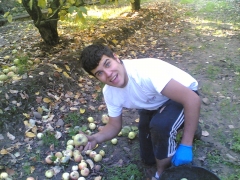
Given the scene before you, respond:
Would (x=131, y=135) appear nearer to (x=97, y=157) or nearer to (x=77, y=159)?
(x=97, y=157)

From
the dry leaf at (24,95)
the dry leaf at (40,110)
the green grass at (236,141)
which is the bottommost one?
the green grass at (236,141)

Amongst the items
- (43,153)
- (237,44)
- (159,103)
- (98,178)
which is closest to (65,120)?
(43,153)

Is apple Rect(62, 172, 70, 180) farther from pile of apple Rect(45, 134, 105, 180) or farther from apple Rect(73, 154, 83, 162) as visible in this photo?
apple Rect(73, 154, 83, 162)

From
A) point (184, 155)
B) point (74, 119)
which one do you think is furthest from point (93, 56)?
point (74, 119)

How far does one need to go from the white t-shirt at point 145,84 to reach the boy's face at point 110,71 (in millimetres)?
117

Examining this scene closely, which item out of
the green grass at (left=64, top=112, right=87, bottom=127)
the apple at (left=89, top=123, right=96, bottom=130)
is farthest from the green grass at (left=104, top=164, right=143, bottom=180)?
the green grass at (left=64, top=112, right=87, bottom=127)

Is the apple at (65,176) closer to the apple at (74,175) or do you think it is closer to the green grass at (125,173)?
the apple at (74,175)

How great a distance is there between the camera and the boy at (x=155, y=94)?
1.98 m

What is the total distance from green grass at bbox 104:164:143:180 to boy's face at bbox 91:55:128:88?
96cm

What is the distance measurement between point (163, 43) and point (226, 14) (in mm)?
3764

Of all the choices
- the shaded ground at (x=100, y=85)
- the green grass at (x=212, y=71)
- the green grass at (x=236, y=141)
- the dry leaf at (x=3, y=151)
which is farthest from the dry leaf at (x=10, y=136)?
the green grass at (x=212, y=71)

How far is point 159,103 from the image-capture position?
2312mm

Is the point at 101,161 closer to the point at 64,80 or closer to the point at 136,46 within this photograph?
the point at 64,80

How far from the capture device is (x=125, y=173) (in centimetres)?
256
